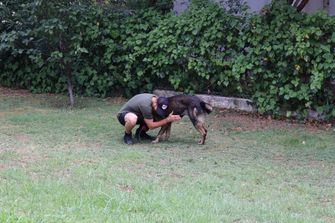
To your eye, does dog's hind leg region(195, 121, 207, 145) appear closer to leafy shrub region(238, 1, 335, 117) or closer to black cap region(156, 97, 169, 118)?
black cap region(156, 97, 169, 118)

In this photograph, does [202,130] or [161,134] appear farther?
[161,134]

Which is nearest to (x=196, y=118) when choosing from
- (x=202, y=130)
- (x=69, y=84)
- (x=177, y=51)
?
(x=202, y=130)

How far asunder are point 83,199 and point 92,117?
575 cm

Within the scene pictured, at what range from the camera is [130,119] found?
835 cm

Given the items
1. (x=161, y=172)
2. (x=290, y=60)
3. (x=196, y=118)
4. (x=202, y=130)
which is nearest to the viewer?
(x=161, y=172)

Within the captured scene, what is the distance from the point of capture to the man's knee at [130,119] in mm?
8359

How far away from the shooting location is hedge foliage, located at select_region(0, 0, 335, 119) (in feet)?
34.4

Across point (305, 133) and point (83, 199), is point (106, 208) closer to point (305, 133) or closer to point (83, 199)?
point (83, 199)

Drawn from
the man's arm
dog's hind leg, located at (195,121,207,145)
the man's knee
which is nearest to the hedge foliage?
dog's hind leg, located at (195,121,207,145)

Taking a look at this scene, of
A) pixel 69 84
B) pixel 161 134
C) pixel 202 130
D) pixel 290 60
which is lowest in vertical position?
Answer: pixel 161 134

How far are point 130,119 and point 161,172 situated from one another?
1699 mm

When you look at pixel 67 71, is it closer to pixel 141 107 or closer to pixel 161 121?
pixel 141 107

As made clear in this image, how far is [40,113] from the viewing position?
434 inches

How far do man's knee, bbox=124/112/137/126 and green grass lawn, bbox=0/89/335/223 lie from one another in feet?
1.22
